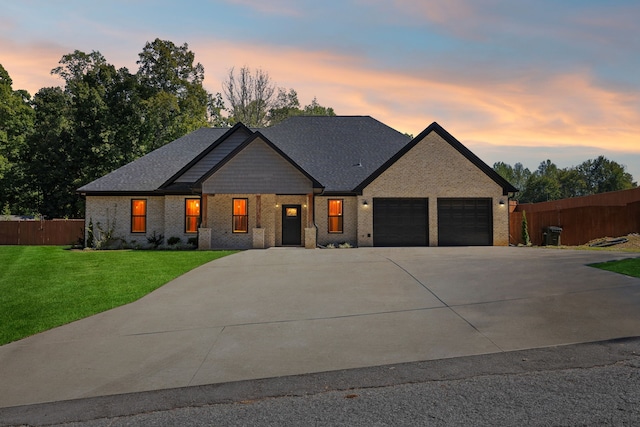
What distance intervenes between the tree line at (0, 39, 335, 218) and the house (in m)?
18.0

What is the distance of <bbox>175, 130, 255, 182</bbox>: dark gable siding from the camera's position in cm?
2314

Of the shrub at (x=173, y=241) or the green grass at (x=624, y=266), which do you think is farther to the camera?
the shrub at (x=173, y=241)

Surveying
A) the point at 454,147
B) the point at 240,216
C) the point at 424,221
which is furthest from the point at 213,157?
the point at 454,147

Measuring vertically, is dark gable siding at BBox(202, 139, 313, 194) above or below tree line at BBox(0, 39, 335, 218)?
below

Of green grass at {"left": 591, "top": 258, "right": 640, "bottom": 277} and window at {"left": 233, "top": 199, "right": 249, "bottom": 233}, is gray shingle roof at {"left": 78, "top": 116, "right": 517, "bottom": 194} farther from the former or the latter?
green grass at {"left": 591, "top": 258, "right": 640, "bottom": 277}

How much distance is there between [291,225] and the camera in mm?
23859

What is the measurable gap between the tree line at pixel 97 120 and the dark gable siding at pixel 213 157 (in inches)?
754

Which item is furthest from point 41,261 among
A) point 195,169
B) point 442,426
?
point 442,426

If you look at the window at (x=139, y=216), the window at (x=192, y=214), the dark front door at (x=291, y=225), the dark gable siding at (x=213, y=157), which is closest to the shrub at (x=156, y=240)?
the window at (x=139, y=216)

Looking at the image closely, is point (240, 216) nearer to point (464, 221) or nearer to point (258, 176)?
point (258, 176)

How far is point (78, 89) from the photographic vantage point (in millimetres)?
40312

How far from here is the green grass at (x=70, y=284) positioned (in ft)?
28.1

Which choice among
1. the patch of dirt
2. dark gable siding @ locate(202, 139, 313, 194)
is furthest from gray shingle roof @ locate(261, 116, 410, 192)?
the patch of dirt

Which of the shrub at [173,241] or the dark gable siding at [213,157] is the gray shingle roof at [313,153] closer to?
the dark gable siding at [213,157]
